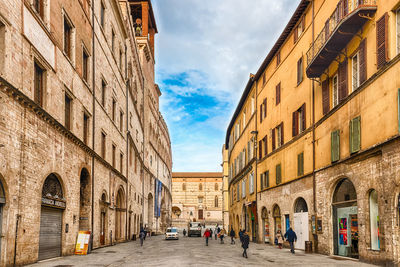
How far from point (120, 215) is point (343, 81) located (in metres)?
21.5

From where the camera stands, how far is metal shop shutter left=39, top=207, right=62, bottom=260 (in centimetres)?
1666

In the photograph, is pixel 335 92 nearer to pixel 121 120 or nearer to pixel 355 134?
pixel 355 134

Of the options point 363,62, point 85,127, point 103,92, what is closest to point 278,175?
point 103,92

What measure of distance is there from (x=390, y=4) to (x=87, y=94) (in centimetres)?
1495

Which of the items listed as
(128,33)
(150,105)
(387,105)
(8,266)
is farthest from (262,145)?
(150,105)

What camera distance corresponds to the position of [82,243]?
21.0 m

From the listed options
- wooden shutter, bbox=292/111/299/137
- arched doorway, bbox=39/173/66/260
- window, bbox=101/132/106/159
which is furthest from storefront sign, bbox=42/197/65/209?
wooden shutter, bbox=292/111/299/137

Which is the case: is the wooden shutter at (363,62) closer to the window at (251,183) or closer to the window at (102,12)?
the window at (102,12)

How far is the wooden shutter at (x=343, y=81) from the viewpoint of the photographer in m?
19.0

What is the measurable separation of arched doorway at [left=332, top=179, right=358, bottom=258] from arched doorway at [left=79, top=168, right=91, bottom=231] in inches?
485

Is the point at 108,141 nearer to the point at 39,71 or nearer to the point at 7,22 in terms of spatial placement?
the point at 39,71

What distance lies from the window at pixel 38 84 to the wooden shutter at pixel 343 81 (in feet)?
40.5

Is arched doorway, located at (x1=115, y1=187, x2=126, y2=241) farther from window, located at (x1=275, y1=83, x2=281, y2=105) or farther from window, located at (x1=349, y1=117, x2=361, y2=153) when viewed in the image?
window, located at (x1=349, y1=117, x2=361, y2=153)

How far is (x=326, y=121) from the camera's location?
68.7 feet
